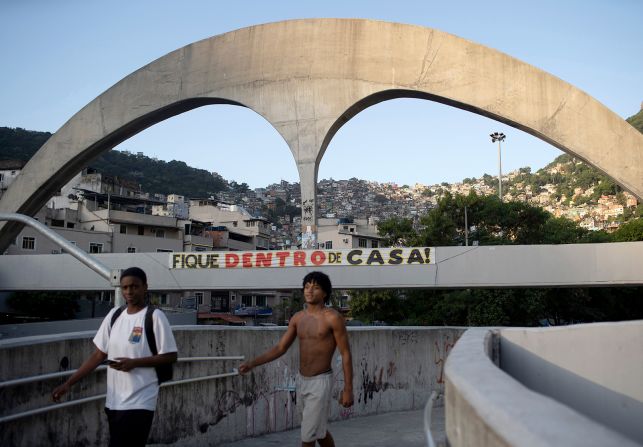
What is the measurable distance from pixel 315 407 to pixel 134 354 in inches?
59.9

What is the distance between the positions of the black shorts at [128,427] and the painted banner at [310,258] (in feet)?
56.9

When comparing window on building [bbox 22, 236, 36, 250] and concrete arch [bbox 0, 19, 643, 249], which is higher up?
concrete arch [bbox 0, 19, 643, 249]

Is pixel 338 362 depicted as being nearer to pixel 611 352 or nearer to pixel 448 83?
pixel 611 352

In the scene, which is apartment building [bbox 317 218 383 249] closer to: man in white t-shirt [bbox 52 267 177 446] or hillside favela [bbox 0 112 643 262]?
hillside favela [bbox 0 112 643 262]

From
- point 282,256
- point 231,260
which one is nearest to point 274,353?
point 282,256

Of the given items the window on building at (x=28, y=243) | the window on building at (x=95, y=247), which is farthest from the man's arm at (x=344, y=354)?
the window on building at (x=95, y=247)

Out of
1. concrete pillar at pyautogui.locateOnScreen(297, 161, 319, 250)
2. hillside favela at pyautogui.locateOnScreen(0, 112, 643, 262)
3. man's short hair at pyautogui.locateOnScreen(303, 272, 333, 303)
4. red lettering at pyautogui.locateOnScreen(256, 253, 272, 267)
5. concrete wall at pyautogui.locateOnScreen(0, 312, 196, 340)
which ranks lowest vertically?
concrete wall at pyautogui.locateOnScreen(0, 312, 196, 340)

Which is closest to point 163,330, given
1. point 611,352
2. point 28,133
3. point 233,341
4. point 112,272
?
point 112,272

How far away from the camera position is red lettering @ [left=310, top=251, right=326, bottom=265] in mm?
21984

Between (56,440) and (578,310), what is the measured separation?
37027 mm

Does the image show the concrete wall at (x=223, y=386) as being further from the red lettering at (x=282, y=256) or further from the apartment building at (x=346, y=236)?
the apartment building at (x=346, y=236)

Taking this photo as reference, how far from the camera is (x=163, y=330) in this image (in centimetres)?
447

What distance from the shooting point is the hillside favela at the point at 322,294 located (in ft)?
14.8

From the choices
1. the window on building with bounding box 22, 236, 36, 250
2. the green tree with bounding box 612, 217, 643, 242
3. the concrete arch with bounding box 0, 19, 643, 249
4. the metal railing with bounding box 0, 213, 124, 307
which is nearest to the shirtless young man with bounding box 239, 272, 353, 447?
the metal railing with bounding box 0, 213, 124, 307
